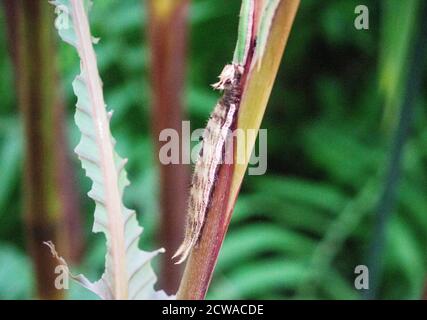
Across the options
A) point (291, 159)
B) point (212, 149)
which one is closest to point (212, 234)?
point (212, 149)

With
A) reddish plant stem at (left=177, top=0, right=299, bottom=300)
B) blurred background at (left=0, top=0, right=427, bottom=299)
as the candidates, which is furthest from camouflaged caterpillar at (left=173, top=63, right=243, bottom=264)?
blurred background at (left=0, top=0, right=427, bottom=299)

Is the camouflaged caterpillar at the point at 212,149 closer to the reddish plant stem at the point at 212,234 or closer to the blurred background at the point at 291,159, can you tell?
the reddish plant stem at the point at 212,234

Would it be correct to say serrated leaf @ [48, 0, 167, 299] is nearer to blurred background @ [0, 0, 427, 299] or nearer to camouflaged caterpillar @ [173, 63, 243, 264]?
camouflaged caterpillar @ [173, 63, 243, 264]

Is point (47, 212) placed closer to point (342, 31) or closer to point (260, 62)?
point (260, 62)

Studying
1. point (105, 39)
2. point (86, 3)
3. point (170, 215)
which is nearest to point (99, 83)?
point (86, 3)

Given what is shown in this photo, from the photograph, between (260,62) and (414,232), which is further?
(414,232)

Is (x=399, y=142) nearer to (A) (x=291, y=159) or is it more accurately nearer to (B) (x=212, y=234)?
(B) (x=212, y=234)
